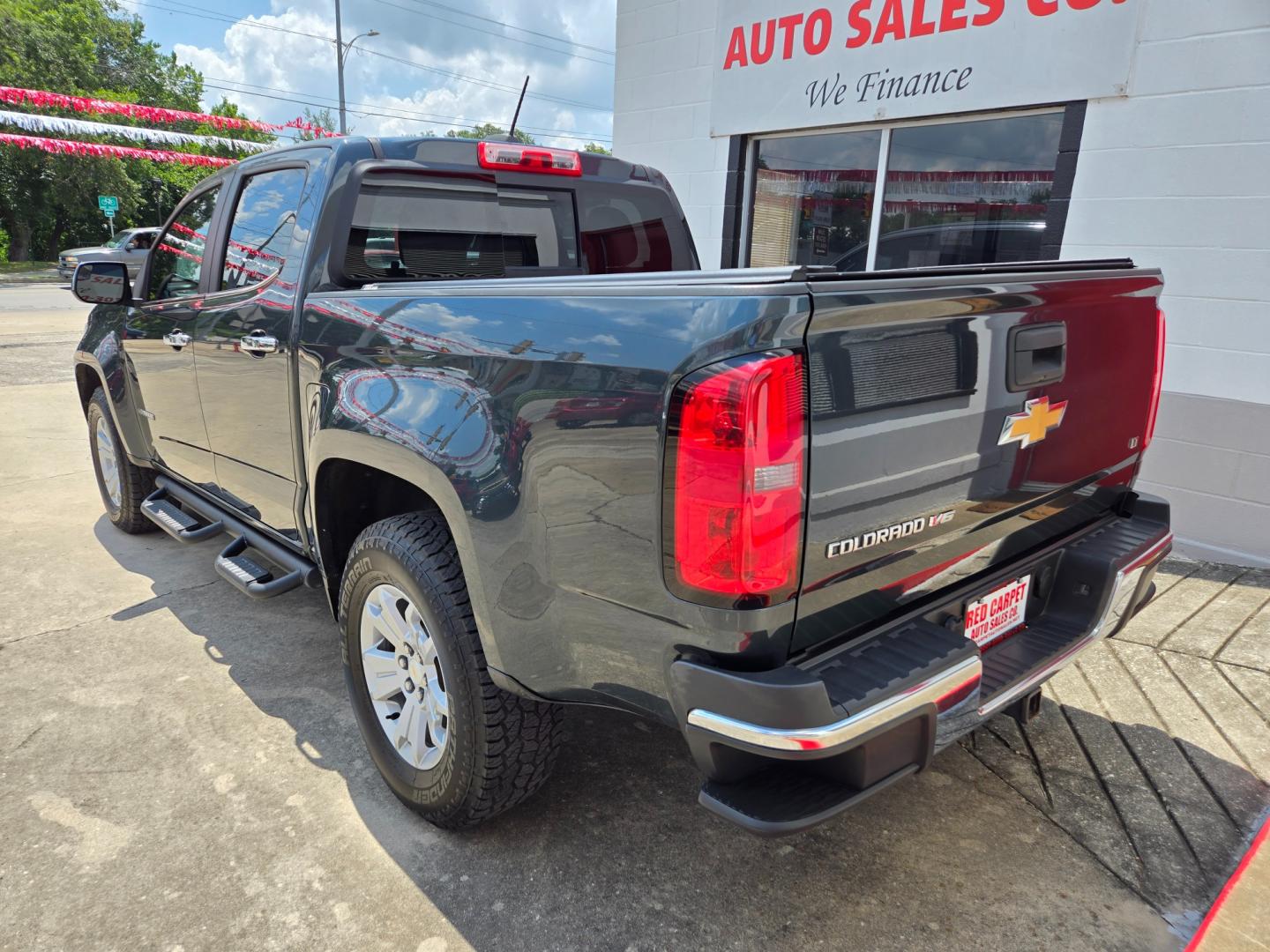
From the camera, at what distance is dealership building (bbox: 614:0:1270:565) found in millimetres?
4418

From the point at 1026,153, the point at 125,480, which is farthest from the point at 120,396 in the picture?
the point at 1026,153

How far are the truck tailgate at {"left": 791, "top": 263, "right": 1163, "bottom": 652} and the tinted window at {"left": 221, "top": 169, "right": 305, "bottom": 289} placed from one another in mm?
2175

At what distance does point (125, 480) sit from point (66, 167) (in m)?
32.8

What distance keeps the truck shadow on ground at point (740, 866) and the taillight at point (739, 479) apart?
41.0 inches

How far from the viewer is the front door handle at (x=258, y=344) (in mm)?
2916

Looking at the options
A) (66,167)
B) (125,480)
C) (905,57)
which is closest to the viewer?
(125,480)

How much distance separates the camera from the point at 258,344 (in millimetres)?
2977

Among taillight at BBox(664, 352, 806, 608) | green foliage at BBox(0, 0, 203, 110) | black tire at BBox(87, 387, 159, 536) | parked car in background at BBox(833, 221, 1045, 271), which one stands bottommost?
black tire at BBox(87, 387, 159, 536)

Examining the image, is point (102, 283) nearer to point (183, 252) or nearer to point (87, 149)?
point (183, 252)

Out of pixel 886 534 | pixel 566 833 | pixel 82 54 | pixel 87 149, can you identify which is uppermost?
pixel 82 54

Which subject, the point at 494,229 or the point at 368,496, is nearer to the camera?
the point at 368,496

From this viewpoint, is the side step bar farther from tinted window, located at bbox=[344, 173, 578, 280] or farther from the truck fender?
tinted window, located at bbox=[344, 173, 578, 280]

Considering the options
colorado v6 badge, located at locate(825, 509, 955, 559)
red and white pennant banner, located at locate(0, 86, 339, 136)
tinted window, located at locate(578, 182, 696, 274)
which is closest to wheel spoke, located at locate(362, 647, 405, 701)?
colorado v6 badge, located at locate(825, 509, 955, 559)

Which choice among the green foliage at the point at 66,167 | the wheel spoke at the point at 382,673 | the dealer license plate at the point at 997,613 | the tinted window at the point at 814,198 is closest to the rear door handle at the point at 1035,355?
the dealer license plate at the point at 997,613
